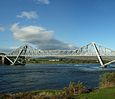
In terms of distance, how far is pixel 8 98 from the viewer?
20469 millimetres

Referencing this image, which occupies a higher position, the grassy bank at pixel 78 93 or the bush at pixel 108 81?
the bush at pixel 108 81

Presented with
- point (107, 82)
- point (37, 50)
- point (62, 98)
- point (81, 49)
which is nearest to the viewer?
point (62, 98)

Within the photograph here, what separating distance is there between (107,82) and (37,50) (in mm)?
157024

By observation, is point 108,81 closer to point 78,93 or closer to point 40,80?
point 78,93

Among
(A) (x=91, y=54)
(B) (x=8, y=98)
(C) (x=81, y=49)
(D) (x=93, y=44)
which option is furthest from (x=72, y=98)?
(C) (x=81, y=49)

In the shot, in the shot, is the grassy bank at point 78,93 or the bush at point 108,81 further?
the bush at point 108,81

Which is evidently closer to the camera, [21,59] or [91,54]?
[91,54]

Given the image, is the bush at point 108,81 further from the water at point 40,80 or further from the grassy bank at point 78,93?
the water at point 40,80

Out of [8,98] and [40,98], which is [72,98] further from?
[8,98]

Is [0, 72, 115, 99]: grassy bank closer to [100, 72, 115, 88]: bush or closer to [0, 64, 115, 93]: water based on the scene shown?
[100, 72, 115, 88]: bush

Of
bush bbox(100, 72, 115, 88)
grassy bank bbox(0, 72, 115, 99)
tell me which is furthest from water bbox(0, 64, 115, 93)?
grassy bank bbox(0, 72, 115, 99)

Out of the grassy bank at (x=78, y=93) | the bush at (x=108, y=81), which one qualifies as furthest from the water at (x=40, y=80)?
the grassy bank at (x=78, y=93)

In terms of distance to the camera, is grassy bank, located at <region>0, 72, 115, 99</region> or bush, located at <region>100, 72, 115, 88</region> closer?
grassy bank, located at <region>0, 72, 115, 99</region>

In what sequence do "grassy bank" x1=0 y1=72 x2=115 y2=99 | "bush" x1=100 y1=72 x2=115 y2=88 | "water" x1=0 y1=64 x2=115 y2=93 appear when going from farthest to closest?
"water" x1=0 y1=64 x2=115 y2=93, "bush" x1=100 y1=72 x2=115 y2=88, "grassy bank" x1=0 y1=72 x2=115 y2=99
